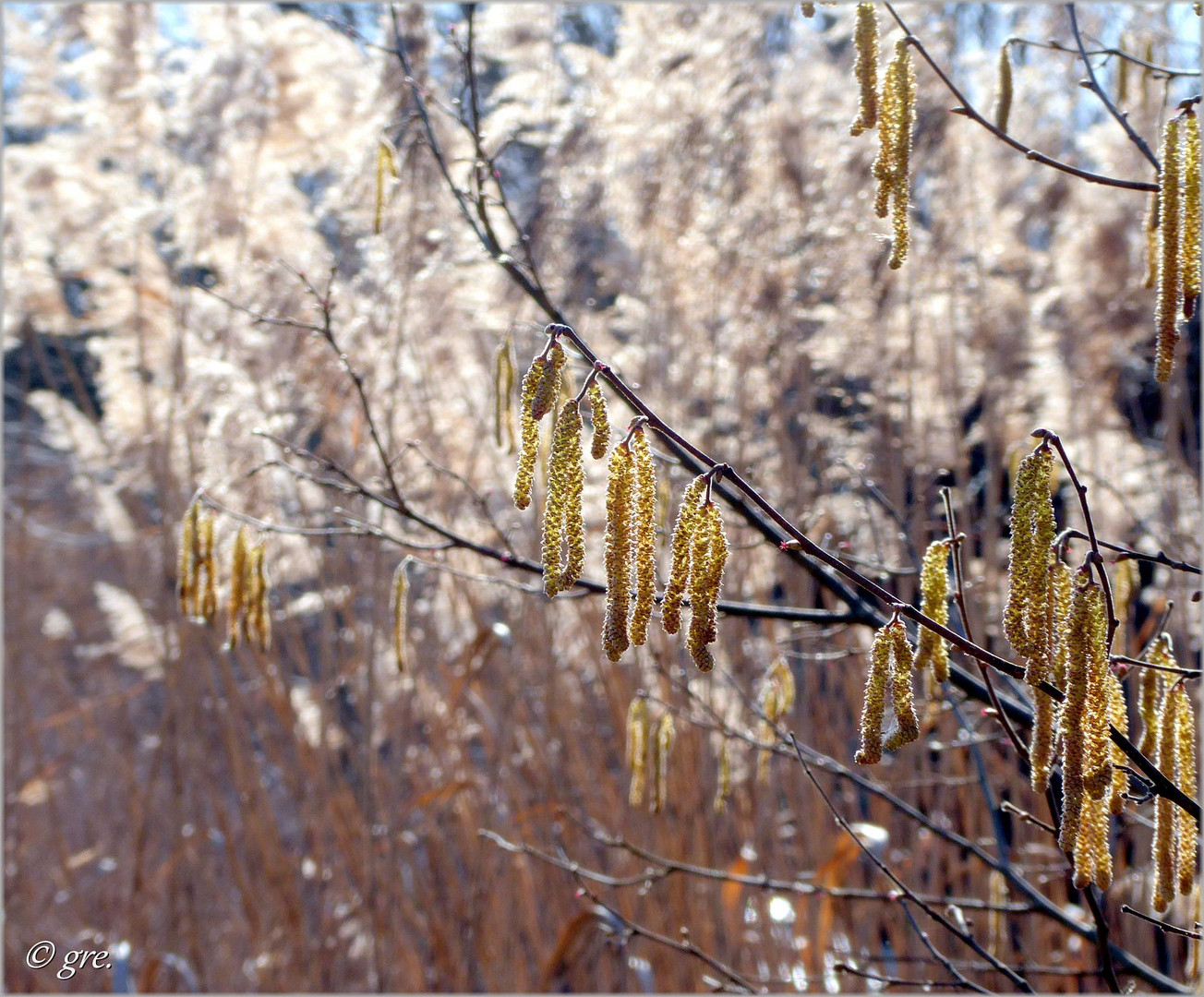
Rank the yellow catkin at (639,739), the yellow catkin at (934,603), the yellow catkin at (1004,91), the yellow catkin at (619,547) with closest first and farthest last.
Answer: the yellow catkin at (619,547)
the yellow catkin at (934,603)
the yellow catkin at (1004,91)
the yellow catkin at (639,739)

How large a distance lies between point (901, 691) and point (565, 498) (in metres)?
0.28

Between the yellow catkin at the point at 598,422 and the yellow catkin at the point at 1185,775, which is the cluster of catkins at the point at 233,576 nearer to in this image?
the yellow catkin at the point at 598,422

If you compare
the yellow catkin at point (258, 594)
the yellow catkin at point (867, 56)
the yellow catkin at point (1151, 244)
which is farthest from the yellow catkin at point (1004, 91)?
the yellow catkin at point (258, 594)

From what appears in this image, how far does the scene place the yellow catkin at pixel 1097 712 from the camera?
28.5 inches

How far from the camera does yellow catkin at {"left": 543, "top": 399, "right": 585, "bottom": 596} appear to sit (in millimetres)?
746

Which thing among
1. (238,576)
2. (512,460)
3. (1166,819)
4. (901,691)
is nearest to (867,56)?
(901,691)

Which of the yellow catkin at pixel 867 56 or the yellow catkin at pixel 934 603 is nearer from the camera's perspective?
the yellow catkin at pixel 934 603

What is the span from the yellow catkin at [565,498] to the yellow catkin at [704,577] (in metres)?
0.08

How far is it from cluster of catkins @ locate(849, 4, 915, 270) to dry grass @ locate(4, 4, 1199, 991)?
148 cm

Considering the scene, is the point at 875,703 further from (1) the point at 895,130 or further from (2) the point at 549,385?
(1) the point at 895,130

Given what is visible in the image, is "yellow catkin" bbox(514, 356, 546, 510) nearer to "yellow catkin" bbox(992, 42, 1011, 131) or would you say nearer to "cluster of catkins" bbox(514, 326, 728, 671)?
"cluster of catkins" bbox(514, 326, 728, 671)

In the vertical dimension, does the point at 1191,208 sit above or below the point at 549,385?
above

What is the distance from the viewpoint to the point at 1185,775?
0.89 m

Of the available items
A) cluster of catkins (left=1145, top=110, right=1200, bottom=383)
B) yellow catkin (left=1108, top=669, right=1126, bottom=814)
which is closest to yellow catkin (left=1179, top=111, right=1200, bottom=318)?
cluster of catkins (left=1145, top=110, right=1200, bottom=383)
